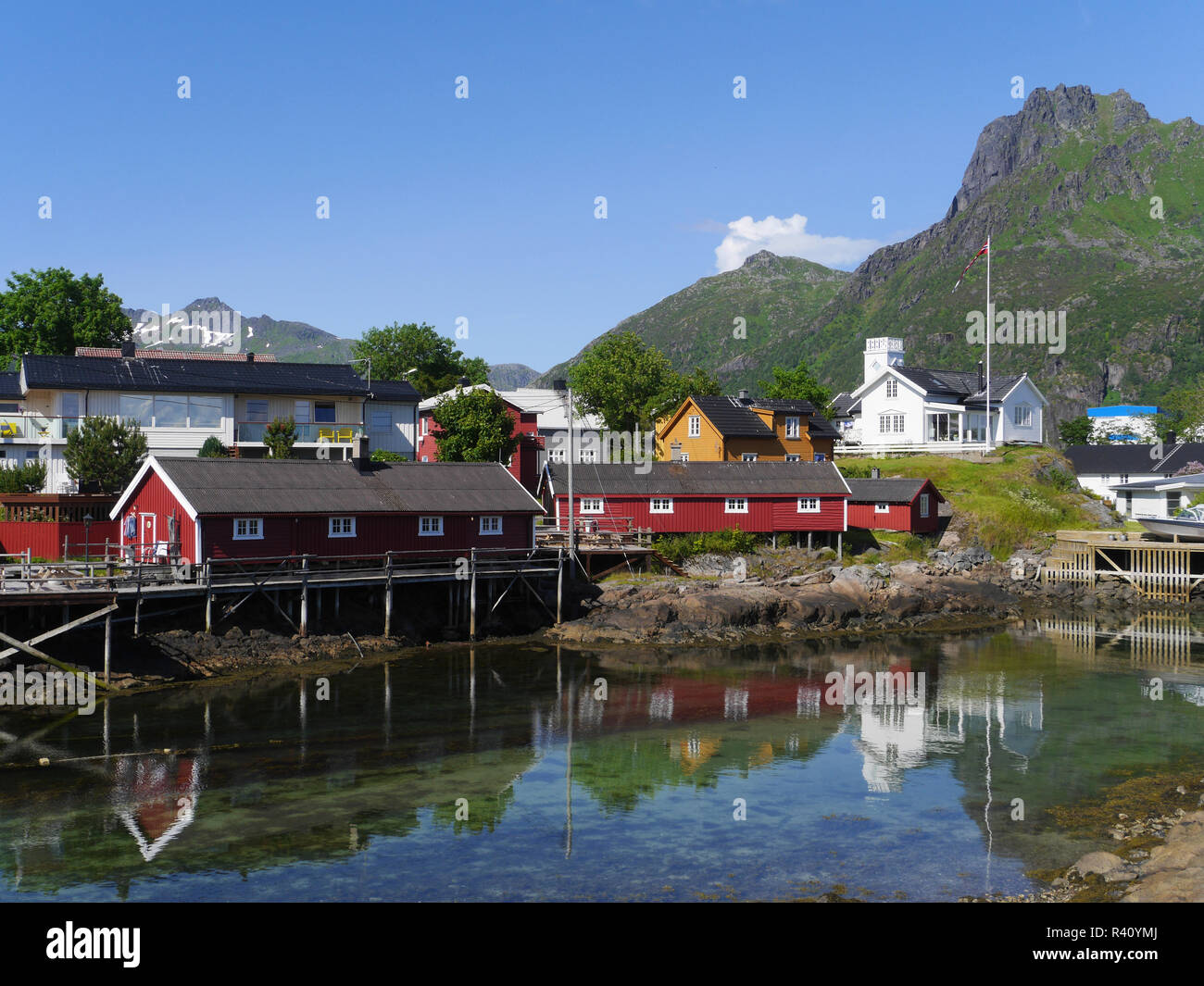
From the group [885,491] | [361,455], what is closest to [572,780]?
[361,455]

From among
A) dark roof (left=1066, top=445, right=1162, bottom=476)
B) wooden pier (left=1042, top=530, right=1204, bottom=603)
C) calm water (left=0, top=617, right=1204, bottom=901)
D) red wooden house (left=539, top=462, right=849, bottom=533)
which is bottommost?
calm water (left=0, top=617, right=1204, bottom=901)

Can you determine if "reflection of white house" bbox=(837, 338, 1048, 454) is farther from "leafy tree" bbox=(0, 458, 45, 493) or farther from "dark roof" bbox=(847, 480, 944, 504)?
"leafy tree" bbox=(0, 458, 45, 493)

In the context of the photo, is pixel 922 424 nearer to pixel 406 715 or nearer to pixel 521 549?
pixel 521 549

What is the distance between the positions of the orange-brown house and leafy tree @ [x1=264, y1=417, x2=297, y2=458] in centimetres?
2545

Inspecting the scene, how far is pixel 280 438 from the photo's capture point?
52969mm

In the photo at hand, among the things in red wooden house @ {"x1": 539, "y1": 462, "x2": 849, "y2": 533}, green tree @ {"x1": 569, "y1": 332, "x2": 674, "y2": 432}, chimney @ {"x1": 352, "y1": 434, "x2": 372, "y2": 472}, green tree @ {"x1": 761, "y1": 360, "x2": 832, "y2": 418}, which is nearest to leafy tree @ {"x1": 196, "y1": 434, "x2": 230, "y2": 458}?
chimney @ {"x1": 352, "y1": 434, "x2": 372, "y2": 472}

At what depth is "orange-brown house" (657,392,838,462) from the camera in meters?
67.1

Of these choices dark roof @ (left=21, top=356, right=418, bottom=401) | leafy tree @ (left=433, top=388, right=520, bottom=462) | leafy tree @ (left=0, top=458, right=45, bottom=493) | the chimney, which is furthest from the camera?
leafy tree @ (left=433, top=388, right=520, bottom=462)

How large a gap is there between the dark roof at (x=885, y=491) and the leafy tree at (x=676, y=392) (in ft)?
64.2

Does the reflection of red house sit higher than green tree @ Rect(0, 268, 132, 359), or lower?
lower

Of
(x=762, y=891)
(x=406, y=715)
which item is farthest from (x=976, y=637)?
(x=762, y=891)

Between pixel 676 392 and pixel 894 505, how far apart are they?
27.0m

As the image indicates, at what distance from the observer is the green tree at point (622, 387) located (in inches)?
3194

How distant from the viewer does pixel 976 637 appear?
4597cm
